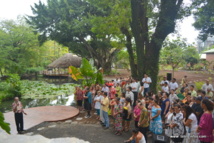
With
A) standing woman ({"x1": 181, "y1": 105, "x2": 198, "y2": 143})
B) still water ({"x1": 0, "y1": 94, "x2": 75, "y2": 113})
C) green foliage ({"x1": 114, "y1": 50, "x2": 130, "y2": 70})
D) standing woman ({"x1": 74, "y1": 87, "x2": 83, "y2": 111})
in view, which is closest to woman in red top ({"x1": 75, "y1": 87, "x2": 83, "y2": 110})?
standing woman ({"x1": 74, "y1": 87, "x2": 83, "y2": 111})

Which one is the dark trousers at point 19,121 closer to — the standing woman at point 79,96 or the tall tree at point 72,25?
the standing woman at point 79,96

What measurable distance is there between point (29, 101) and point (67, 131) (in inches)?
323

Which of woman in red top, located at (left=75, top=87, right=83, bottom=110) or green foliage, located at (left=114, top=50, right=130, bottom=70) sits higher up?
green foliage, located at (left=114, top=50, right=130, bottom=70)

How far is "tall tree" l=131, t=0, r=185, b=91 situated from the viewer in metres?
10.2

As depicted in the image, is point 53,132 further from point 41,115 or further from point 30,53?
point 30,53

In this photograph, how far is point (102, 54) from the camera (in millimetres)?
26531

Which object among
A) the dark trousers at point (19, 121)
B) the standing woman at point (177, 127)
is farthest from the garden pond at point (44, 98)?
the standing woman at point (177, 127)

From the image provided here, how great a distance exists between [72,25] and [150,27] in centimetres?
1278

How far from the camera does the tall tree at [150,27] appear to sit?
10.2 metres

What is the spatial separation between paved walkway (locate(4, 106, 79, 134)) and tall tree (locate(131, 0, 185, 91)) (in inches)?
221

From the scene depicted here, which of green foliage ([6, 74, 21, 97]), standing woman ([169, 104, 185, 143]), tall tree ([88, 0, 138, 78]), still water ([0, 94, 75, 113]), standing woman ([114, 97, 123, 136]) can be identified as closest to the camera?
standing woman ([169, 104, 185, 143])

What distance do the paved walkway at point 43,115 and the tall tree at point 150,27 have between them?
5.62 meters

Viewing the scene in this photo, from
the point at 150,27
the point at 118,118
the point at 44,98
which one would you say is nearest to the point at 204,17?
the point at 150,27

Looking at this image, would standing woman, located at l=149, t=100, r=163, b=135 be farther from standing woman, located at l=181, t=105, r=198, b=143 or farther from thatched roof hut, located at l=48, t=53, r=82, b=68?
thatched roof hut, located at l=48, t=53, r=82, b=68
